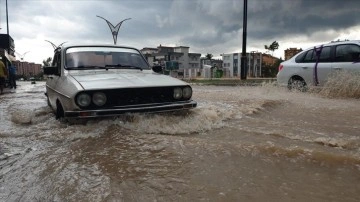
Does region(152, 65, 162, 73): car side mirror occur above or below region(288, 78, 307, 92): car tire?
above

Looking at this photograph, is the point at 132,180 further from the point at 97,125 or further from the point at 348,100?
the point at 348,100

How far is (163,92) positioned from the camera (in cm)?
507

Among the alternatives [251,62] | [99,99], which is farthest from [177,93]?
[251,62]

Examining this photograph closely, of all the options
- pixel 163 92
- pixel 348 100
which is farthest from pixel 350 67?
pixel 163 92

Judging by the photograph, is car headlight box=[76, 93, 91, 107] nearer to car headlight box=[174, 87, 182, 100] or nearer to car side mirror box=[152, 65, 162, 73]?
car headlight box=[174, 87, 182, 100]

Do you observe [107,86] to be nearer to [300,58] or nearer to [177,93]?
[177,93]

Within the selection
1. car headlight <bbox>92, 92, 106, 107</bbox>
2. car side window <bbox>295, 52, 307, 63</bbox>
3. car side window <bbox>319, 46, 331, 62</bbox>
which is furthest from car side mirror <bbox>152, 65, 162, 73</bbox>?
car side window <bbox>295, 52, 307, 63</bbox>

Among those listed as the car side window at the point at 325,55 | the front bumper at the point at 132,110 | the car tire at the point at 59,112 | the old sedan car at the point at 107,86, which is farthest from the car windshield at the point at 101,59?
the car side window at the point at 325,55

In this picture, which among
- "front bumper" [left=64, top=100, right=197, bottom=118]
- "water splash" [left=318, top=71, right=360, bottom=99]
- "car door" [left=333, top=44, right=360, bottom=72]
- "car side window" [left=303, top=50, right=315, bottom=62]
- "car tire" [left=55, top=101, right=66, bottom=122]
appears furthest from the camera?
"car side window" [left=303, top=50, right=315, bottom=62]

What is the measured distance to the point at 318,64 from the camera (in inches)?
366

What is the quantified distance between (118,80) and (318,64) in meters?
6.13

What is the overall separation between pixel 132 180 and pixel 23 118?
4251 mm

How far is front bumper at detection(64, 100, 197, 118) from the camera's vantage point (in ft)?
14.9

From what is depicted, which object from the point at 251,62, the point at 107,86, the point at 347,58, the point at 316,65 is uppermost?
the point at 251,62
